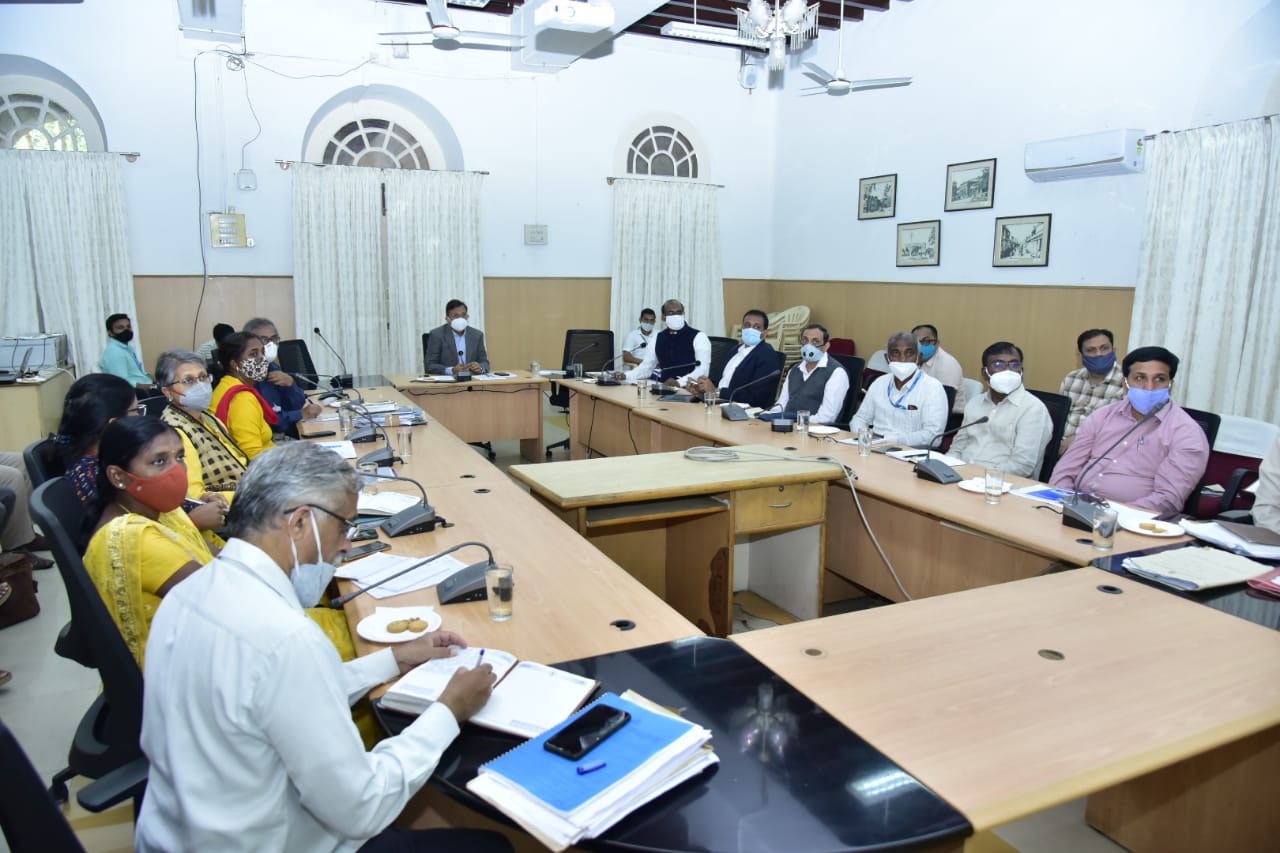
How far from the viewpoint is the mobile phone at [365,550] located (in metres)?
2.17

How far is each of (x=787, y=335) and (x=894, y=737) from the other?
719 centimetres

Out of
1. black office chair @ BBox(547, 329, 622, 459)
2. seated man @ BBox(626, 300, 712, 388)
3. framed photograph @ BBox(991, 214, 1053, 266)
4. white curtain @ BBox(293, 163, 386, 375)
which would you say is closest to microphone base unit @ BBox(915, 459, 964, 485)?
seated man @ BBox(626, 300, 712, 388)

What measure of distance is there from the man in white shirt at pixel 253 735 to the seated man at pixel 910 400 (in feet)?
11.1

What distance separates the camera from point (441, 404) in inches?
230

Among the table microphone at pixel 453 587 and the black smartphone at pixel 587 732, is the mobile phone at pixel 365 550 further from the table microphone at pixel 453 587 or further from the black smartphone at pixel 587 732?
the black smartphone at pixel 587 732

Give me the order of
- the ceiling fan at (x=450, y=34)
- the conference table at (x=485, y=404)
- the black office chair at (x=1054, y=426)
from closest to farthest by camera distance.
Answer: the black office chair at (x=1054, y=426)
the ceiling fan at (x=450, y=34)
the conference table at (x=485, y=404)

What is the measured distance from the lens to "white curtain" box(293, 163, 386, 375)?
716 centimetres

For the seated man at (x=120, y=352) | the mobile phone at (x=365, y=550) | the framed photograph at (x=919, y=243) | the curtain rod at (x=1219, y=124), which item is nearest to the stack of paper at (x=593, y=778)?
the mobile phone at (x=365, y=550)

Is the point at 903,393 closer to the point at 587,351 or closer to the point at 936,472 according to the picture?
the point at 936,472

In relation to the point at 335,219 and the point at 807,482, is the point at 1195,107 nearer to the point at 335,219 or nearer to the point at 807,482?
the point at 807,482

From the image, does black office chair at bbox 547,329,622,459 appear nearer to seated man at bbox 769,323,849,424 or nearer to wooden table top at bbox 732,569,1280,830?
seated man at bbox 769,323,849,424

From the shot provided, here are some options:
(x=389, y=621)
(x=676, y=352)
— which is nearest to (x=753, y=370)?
(x=676, y=352)

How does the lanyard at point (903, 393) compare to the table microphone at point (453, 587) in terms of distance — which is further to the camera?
the lanyard at point (903, 393)

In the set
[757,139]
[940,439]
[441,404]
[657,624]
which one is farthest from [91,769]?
[757,139]
